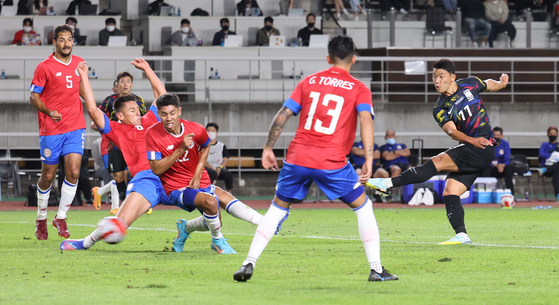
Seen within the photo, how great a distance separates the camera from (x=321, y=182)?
622cm

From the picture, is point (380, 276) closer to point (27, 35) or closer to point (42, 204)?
point (42, 204)

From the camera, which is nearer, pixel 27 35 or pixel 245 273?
pixel 245 273

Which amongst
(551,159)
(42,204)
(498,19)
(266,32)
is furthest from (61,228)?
(498,19)

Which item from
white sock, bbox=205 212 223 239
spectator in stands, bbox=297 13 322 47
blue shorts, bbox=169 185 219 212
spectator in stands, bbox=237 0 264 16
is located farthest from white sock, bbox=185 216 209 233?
spectator in stands, bbox=237 0 264 16

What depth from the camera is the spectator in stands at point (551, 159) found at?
19.0 metres

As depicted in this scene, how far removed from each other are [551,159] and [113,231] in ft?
47.7

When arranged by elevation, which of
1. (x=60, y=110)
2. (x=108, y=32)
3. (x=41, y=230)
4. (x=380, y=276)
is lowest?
(x=41, y=230)

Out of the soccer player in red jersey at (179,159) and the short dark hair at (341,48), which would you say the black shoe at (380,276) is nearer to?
the short dark hair at (341,48)

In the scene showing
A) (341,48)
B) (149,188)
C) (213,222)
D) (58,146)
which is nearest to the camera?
(341,48)

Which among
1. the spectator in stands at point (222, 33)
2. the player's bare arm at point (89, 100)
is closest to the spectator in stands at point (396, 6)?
the spectator in stands at point (222, 33)

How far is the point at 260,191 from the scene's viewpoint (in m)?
20.8

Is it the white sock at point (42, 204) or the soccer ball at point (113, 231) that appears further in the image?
the white sock at point (42, 204)

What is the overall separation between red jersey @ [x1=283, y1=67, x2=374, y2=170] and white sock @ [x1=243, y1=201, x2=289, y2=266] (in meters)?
0.41

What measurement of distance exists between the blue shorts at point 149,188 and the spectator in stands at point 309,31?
16.3 metres
